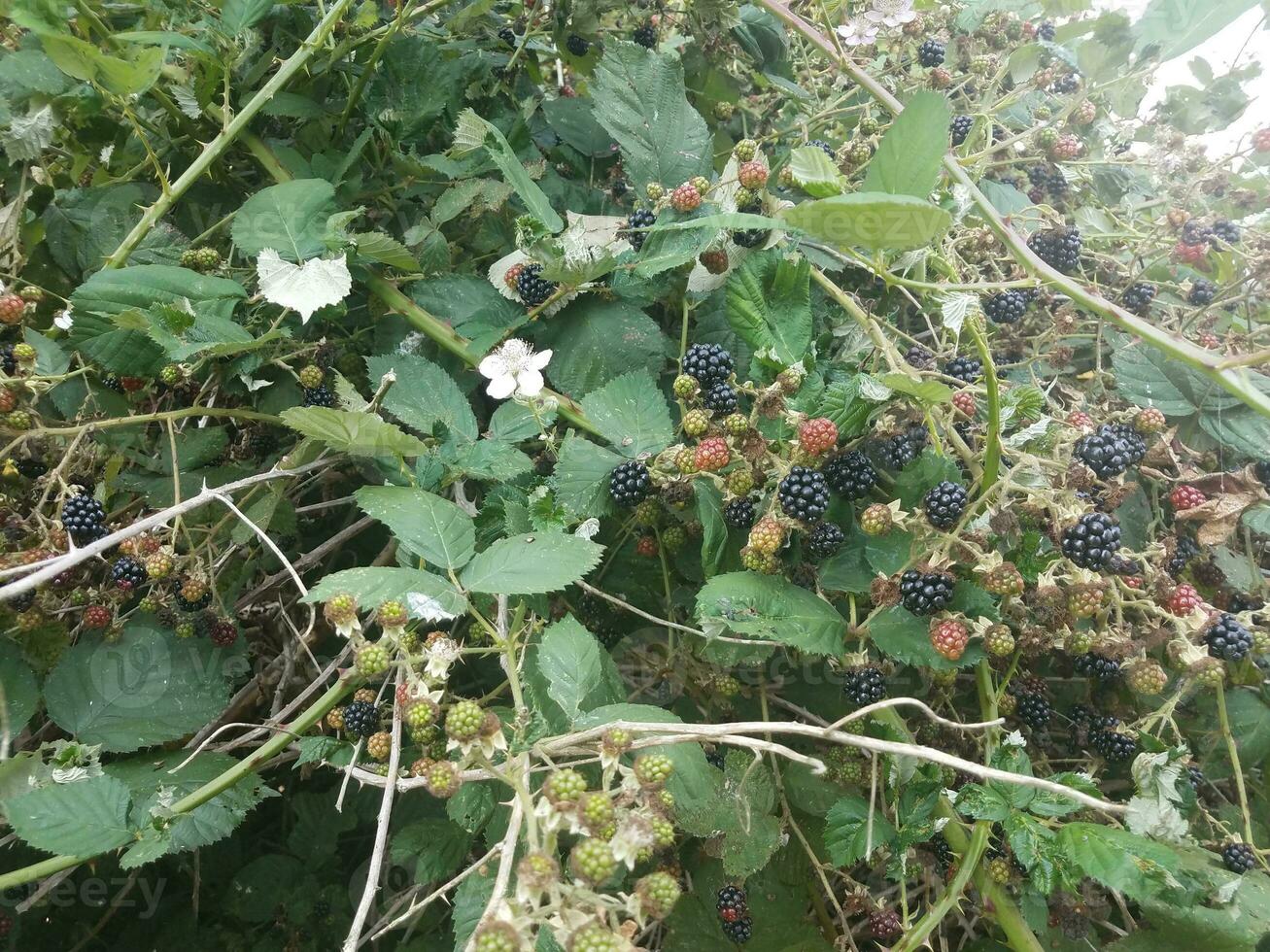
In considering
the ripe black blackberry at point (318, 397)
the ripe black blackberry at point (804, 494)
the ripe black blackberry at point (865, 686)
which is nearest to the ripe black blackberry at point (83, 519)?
the ripe black blackberry at point (318, 397)

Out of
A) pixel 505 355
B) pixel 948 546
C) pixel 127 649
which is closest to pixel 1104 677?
pixel 948 546

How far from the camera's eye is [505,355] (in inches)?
46.1

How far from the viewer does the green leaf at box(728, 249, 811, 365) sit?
1.15m

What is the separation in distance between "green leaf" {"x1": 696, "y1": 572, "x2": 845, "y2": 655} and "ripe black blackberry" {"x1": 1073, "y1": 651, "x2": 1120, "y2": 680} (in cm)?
35

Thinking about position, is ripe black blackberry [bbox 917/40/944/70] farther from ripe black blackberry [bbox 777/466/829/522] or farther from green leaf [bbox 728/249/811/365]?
ripe black blackberry [bbox 777/466/829/522]

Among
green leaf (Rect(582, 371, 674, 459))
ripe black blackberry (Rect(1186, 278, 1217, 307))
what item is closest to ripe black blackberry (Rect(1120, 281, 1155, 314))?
ripe black blackberry (Rect(1186, 278, 1217, 307))

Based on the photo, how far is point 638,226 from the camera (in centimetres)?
128

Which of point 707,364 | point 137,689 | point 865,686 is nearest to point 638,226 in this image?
point 707,364

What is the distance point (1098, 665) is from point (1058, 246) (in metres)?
0.71

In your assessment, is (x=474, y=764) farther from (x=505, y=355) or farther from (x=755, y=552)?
(x=505, y=355)

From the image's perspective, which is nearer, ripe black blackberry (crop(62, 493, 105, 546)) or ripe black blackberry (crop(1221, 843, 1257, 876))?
ripe black blackberry (crop(1221, 843, 1257, 876))

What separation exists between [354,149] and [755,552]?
97 centimetres

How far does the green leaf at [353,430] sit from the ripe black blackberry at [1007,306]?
0.95 m

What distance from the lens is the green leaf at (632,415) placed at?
1.15 meters
